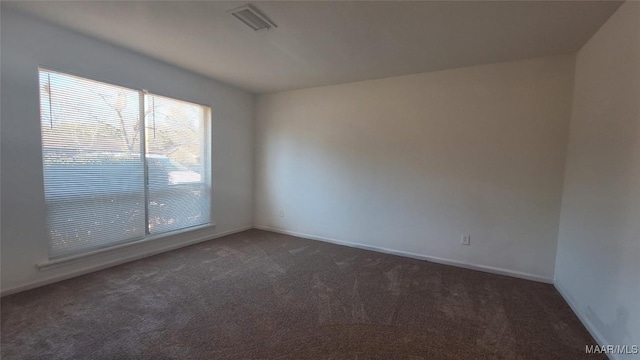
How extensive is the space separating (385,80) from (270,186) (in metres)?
2.71

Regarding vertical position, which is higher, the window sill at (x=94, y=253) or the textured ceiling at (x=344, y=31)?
the textured ceiling at (x=344, y=31)

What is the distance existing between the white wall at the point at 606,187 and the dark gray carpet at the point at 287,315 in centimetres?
29

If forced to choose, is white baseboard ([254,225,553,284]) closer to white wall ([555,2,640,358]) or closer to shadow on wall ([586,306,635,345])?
white wall ([555,2,640,358])

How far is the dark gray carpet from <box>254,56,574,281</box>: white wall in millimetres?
568

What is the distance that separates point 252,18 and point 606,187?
3.18m

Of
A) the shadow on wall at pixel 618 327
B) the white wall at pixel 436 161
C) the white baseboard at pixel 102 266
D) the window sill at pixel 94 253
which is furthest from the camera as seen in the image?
the white wall at pixel 436 161

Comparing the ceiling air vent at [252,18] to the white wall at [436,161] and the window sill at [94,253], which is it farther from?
the window sill at [94,253]

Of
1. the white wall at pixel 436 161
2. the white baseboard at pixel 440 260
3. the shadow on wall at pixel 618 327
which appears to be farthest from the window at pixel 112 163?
the shadow on wall at pixel 618 327

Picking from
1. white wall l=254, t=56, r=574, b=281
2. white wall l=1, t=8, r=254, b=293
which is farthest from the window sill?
white wall l=254, t=56, r=574, b=281

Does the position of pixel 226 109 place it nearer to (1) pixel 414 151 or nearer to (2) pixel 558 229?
(1) pixel 414 151

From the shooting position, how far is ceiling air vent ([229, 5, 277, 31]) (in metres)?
2.17

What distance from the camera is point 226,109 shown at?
4457 mm

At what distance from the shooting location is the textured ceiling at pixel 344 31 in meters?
2.11

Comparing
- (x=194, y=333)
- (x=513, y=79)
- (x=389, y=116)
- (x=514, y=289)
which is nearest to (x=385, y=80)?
(x=389, y=116)
